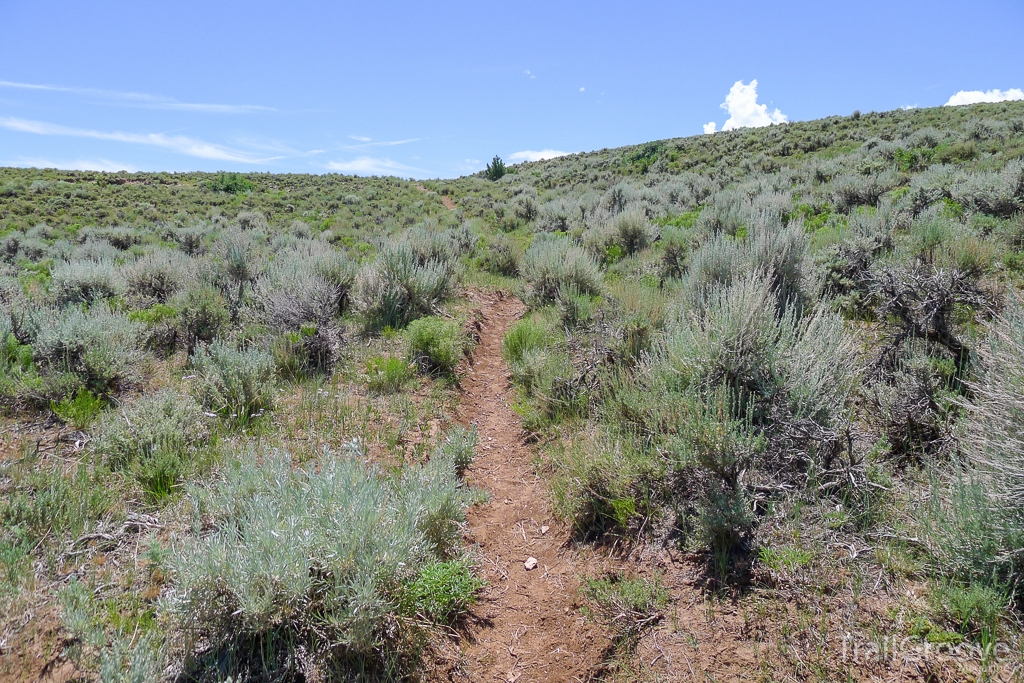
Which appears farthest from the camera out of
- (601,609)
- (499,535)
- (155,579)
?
Result: (499,535)

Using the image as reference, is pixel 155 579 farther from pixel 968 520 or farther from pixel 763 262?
pixel 763 262

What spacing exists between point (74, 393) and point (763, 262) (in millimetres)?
7164

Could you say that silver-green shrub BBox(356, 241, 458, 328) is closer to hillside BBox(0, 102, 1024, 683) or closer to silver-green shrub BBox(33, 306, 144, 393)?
hillside BBox(0, 102, 1024, 683)

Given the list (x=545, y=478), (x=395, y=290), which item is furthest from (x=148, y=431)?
(x=395, y=290)

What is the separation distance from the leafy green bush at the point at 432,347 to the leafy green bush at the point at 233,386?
173cm

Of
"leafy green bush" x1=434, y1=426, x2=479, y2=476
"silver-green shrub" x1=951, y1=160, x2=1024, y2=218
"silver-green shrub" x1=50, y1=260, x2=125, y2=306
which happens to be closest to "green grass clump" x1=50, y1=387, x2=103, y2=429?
"leafy green bush" x1=434, y1=426, x2=479, y2=476

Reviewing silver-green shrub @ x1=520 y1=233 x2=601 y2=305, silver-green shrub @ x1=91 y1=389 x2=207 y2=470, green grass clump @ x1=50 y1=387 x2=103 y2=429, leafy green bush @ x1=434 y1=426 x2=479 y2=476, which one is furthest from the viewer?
silver-green shrub @ x1=520 y1=233 x2=601 y2=305

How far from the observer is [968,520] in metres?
2.50

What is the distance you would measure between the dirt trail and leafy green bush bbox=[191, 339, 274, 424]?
6.53 feet

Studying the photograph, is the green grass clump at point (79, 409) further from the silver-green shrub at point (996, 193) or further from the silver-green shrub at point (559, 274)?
the silver-green shrub at point (996, 193)

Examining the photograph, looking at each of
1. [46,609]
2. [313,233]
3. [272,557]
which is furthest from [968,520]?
[313,233]

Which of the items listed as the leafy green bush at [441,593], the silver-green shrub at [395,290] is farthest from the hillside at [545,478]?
the silver-green shrub at [395,290]

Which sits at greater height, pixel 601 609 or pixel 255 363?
pixel 255 363

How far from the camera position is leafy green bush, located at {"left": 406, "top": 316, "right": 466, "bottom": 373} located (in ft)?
20.4
